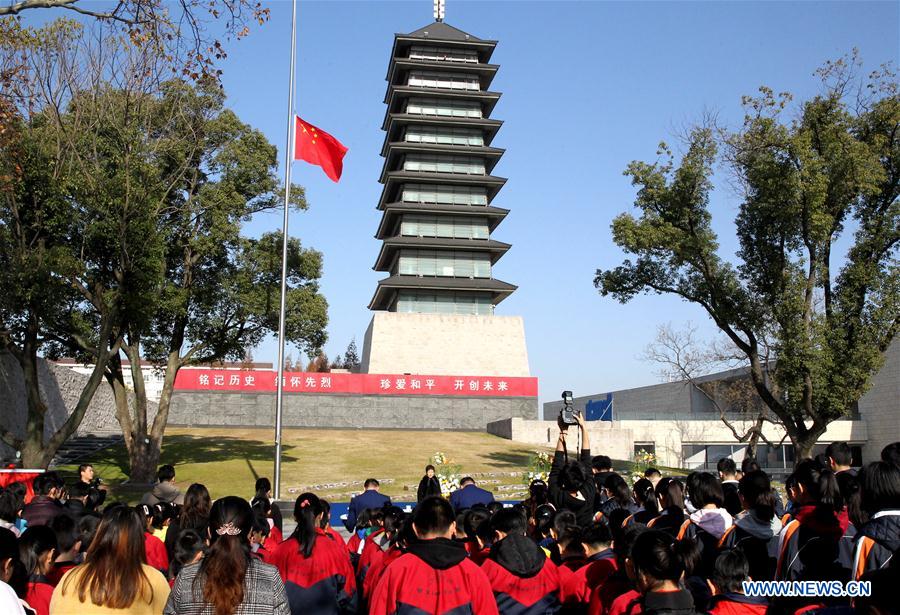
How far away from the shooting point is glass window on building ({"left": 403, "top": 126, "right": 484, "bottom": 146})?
157 feet

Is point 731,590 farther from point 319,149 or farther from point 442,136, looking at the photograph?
point 442,136

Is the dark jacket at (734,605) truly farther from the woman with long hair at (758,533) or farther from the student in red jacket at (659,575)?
the woman with long hair at (758,533)

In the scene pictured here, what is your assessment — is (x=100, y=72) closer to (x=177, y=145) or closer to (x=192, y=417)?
(x=177, y=145)

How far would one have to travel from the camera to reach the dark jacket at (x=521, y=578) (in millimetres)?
4406

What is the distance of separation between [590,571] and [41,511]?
4858 millimetres

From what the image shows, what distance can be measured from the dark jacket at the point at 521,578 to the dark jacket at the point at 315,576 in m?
1.20

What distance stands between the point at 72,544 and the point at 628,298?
843 inches

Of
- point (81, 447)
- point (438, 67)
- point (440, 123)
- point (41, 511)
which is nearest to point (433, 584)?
point (41, 511)

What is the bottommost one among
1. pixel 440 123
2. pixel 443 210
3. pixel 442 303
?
pixel 442 303

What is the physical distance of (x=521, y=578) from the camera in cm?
444

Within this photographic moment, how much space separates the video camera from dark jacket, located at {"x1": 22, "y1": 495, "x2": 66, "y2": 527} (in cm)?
532

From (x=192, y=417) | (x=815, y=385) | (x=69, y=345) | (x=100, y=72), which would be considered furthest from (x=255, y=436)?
(x=815, y=385)

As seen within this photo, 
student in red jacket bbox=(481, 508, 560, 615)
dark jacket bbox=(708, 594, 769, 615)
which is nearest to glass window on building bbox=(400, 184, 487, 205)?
student in red jacket bbox=(481, 508, 560, 615)
